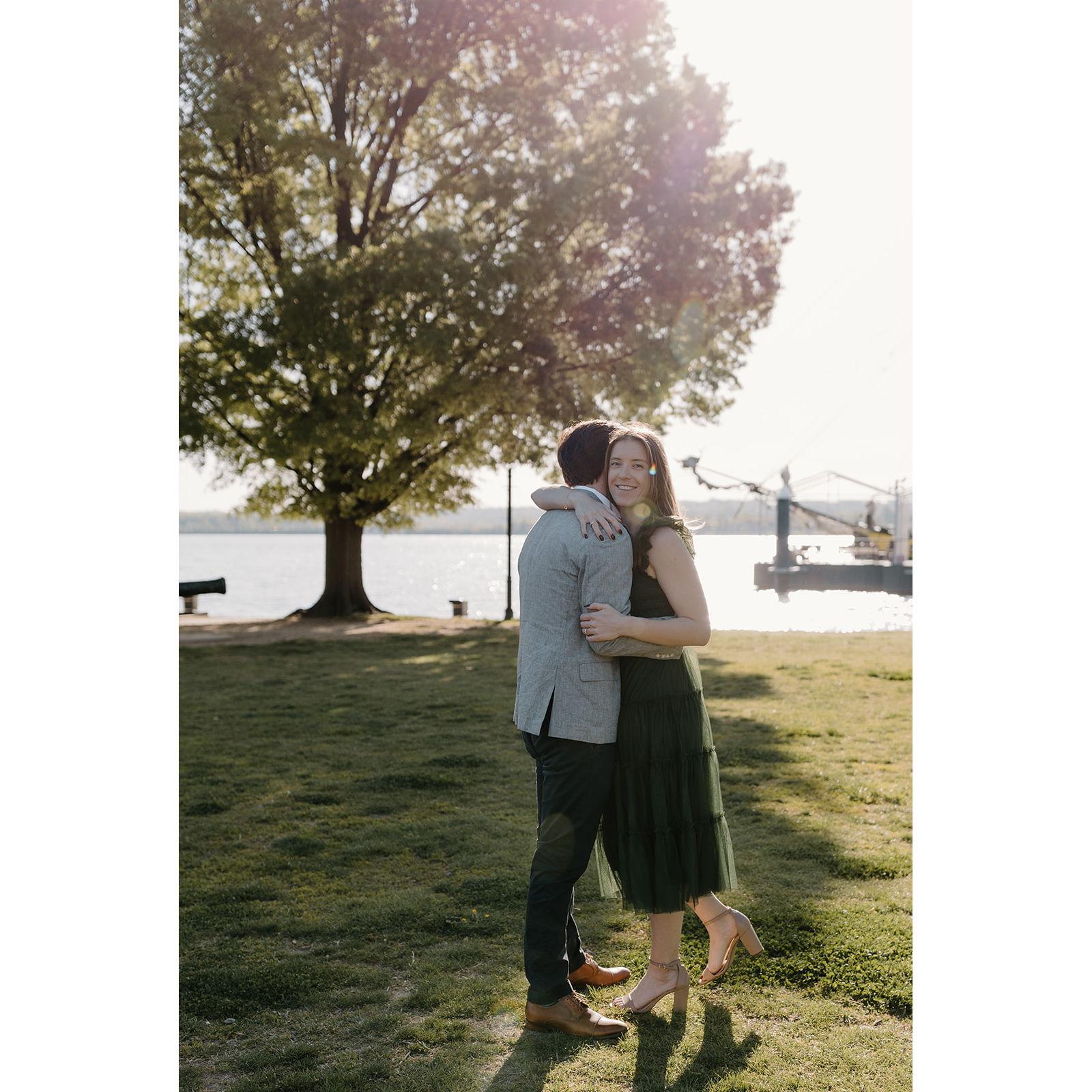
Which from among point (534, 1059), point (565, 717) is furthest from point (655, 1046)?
point (565, 717)

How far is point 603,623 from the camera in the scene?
316 centimetres

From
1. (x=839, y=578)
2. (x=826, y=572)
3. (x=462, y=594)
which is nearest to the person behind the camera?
(x=839, y=578)

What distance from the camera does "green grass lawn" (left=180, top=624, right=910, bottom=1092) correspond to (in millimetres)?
3125

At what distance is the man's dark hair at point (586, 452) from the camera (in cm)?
345

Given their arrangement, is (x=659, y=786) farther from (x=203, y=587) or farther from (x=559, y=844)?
(x=203, y=587)

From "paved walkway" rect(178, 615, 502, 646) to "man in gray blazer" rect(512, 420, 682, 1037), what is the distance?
1268 centimetres

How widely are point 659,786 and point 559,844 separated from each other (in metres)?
0.40

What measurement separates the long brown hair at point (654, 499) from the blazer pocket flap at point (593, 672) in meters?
0.37

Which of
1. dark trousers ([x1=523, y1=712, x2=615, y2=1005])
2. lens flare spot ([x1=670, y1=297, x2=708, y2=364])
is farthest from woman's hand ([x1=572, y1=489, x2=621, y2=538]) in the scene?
lens flare spot ([x1=670, y1=297, x2=708, y2=364])

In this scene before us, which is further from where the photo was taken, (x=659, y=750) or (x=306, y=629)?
(x=306, y=629)
